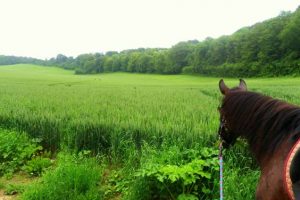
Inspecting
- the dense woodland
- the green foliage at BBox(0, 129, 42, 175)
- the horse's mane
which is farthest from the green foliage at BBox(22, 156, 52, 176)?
the dense woodland

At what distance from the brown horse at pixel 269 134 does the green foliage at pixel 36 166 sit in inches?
158

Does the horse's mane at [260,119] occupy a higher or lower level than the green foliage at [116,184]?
higher

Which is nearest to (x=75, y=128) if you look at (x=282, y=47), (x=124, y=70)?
(x=282, y=47)

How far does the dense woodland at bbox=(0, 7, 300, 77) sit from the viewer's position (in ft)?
205

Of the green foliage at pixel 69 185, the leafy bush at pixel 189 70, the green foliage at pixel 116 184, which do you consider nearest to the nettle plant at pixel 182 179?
the green foliage at pixel 116 184

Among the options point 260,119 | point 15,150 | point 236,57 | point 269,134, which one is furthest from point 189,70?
point 269,134

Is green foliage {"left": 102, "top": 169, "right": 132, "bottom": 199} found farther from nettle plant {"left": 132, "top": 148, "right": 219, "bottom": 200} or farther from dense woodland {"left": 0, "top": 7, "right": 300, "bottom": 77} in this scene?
dense woodland {"left": 0, "top": 7, "right": 300, "bottom": 77}

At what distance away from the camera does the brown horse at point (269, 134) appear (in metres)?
1.96

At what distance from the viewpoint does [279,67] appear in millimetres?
58844

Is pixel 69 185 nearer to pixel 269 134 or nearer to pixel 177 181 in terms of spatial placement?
pixel 177 181

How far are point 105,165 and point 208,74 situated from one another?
235ft

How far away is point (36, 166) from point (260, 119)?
4724 mm

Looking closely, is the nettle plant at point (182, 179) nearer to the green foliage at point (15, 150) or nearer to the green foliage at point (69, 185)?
the green foliage at point (69, 185)

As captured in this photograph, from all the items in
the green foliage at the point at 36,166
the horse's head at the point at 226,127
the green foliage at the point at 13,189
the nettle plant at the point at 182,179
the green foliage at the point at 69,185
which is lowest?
the green foliage at the point at 13,189
